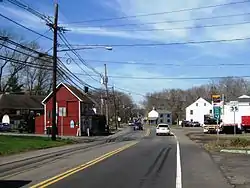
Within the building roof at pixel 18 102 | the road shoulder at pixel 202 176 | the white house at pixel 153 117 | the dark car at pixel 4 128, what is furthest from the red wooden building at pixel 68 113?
the white house at pixel 153 117

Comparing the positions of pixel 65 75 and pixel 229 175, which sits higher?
pixel 65 75

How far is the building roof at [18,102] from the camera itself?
85.9 m

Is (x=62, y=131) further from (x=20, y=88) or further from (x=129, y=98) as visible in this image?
(x=129, y=98)

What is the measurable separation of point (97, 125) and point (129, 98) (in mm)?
123975

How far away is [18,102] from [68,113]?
86.6ft

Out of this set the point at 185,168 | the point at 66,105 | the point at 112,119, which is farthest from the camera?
the point at 112,119

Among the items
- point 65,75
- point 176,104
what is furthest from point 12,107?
point 176,104

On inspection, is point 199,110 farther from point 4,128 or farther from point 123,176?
point 123,176

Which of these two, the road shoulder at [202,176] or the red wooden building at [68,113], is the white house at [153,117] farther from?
the road shoulder at [202,176]

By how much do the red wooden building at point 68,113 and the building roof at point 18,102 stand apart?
21.9 metres

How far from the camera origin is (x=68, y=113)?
64.0 m

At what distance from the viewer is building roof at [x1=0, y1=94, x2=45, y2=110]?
85.9 metres

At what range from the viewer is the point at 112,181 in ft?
44.8

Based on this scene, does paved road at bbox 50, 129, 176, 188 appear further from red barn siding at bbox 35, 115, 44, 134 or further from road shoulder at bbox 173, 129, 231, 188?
red barn siding at bbox 35, 115, 44, 134
